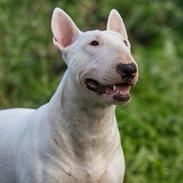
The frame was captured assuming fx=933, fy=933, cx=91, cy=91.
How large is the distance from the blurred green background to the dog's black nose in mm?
2951

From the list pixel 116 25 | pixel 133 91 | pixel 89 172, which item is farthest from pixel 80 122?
pixel 133 91

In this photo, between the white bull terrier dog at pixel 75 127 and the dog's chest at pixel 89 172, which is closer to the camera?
the white bull terrier dog at pixel 75 127

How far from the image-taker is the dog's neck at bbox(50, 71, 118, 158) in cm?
605

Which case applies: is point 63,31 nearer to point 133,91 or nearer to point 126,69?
point 126,69

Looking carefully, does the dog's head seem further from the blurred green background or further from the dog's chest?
the blurred green background

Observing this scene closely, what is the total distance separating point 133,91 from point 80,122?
4.15m

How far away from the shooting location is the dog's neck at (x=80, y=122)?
6.05 metres

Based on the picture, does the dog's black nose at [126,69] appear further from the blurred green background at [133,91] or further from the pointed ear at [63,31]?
the blurred green background at [133,91]

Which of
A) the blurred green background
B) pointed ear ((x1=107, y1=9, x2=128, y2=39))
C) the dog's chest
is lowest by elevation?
the blurred green background

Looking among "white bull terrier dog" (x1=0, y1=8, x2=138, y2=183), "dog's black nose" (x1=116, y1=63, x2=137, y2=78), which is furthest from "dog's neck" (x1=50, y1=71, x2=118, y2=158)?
"dog's black nose" (x1=116, y1=63, x2=137, y2=78)

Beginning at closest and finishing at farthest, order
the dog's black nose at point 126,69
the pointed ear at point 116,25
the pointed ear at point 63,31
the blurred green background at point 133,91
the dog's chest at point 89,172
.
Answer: the dog's black nose at point 126,69 < the dog's chest at point 89,172 < the pointed ear at point 63,31 < the pointed ear at point 116,25 < the blurred green background at point 133,91

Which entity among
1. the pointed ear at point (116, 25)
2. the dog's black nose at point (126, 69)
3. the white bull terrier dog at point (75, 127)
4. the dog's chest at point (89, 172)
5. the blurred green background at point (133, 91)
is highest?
the pointed ear at point (116, 25)

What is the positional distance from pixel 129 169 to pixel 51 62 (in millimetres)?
2381

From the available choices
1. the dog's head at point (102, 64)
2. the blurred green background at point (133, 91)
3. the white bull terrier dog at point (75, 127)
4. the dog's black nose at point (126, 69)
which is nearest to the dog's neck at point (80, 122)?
the white bull terrier dog at point (75, 127)
